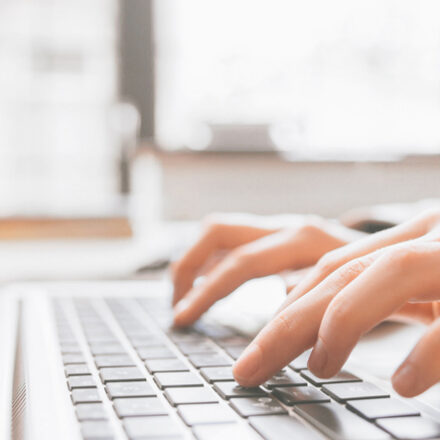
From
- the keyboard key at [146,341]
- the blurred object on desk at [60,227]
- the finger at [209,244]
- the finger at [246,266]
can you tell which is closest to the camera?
the keyboard key at [146,341]

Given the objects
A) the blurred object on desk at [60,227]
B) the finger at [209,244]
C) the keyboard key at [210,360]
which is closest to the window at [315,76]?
the blurred object on desk at [60,227]

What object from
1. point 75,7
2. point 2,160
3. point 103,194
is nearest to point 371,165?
point 103,194

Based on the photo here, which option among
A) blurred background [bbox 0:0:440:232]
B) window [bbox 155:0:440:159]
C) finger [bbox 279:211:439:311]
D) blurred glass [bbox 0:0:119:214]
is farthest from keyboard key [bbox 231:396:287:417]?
blurred glass [bbox 0:0:119:214]

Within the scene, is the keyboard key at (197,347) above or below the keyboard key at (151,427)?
below

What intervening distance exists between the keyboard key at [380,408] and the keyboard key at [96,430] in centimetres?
11

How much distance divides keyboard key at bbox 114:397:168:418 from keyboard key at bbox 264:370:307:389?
0.07 metres

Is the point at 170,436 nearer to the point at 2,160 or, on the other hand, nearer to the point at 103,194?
the point at 103,194

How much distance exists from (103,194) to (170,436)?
2095 millimetres

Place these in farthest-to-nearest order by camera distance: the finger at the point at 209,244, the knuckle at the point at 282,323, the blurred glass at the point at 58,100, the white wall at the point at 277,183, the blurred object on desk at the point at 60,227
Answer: the blurred glass at the point at 58,100 < the white wall at the point at 277,183 < the blurred object on desk at the point at 60,227 < the finger at the point at 209,244 < the knuckle at the point at 282,323

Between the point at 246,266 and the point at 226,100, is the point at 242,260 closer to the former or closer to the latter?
the point at 246,266

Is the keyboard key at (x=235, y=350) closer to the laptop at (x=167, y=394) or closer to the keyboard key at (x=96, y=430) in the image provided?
the laptop at (x=167, y=394)

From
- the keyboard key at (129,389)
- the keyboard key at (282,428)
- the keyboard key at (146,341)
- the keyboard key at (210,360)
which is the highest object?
the keyboard key at (282,428)

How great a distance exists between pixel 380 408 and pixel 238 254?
34 centimetres

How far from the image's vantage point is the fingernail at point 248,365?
0.35 meters
